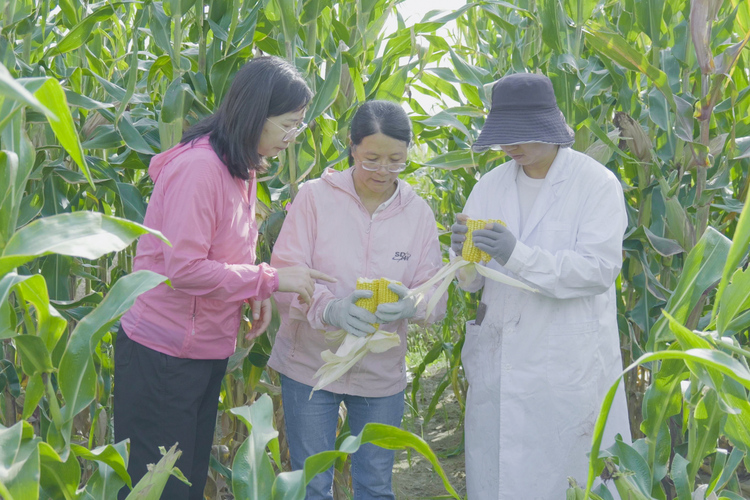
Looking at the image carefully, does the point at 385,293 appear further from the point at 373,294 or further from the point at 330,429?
the point at 330,429

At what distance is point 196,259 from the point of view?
2.08 meters

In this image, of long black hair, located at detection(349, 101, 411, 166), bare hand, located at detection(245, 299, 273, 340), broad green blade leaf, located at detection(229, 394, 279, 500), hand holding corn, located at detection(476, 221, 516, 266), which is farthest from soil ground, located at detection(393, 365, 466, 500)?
broad green blade leaf, located at detection(229, 394, 279, 500)

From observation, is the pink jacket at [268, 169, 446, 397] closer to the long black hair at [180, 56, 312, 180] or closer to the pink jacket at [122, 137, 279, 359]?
the pink jacket at [122, 137, 279, 359]

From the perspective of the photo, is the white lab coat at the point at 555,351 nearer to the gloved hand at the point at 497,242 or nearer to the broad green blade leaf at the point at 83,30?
the gloved hand at the point at 497,242

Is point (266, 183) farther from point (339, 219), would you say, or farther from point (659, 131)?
point (659, 131)

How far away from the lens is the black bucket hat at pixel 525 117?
223 centimetres

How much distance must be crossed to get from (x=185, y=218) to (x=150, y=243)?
0.64 feet

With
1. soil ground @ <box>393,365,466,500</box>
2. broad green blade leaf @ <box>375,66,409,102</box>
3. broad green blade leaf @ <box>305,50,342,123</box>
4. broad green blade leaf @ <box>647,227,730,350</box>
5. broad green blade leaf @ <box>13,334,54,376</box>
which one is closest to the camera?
broad green blade leaf @ <box>13,334,54,376</box>

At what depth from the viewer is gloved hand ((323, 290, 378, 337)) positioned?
225cm

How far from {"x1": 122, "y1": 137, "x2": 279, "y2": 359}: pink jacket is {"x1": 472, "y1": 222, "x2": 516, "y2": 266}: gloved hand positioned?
625 millimetres

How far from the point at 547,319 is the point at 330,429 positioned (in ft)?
2.67

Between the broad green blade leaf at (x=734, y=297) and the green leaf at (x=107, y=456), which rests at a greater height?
the broad green blade leaf at (x=734, y=297)

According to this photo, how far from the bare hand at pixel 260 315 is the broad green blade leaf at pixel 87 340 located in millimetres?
1150

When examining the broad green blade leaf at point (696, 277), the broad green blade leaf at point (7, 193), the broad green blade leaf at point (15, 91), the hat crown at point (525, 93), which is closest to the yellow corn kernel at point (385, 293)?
the hat crown at point (525, 93)
